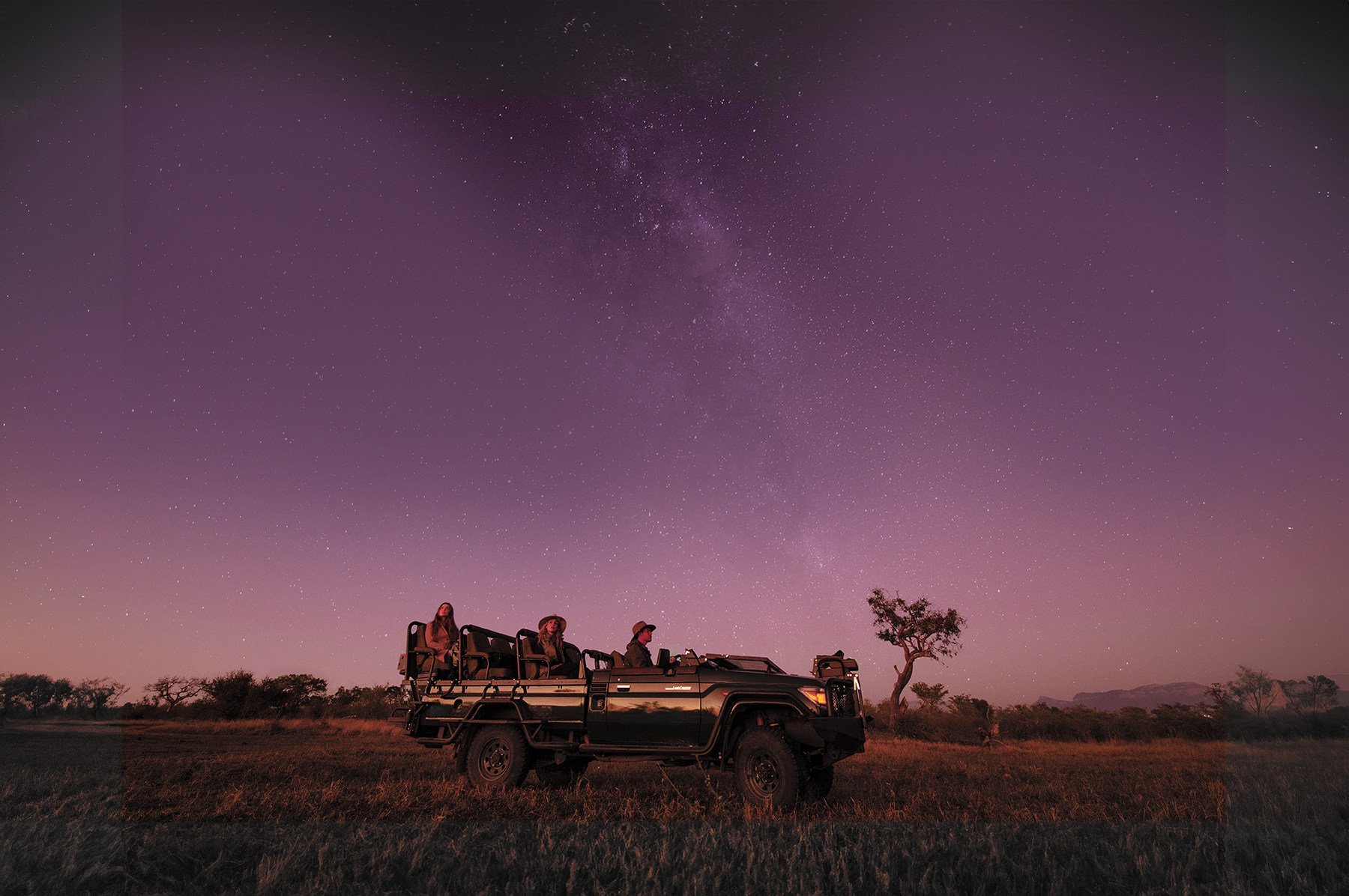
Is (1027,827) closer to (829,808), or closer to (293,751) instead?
(829,808)

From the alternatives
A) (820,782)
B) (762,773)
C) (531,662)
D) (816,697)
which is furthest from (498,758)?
(816,697)

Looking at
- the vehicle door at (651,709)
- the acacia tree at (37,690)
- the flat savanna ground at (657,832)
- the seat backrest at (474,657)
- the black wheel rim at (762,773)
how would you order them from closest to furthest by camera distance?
the flat savanna ground at (657,832)
the black wheel rim at (762,773)
the vehicle door at (651,709)
the seat backrest at (474,657)
the acacia tree at (37,690)

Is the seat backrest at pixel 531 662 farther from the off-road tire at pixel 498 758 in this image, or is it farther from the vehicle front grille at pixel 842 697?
the vehicle front grille at pixel 842 697

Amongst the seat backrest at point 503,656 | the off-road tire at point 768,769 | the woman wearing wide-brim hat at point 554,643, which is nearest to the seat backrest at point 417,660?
the seat backrest at point 503,656

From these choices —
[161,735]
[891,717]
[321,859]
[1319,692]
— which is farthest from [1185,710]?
[161,735]

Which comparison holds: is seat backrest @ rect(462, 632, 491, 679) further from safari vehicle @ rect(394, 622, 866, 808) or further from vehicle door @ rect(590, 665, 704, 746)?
vehicle door @ rect(590, 665, 704, 746)

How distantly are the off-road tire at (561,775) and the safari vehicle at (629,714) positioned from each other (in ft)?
0.06

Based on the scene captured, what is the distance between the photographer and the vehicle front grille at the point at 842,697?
9789 mm

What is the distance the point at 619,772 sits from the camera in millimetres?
13945

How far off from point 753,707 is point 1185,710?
28056mm

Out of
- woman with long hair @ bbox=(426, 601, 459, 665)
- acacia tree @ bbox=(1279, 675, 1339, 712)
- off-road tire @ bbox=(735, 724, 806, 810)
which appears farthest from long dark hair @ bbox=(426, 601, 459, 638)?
acacia tree @ bbox=(1279, 675, 1339, 712)

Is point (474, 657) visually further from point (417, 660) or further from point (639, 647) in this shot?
point (639, 647)

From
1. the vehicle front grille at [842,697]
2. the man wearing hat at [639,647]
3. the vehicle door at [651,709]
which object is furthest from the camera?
the man wearing hat at [639,647]

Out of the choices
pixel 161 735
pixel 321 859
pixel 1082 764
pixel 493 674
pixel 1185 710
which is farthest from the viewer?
pixel 1185 710
